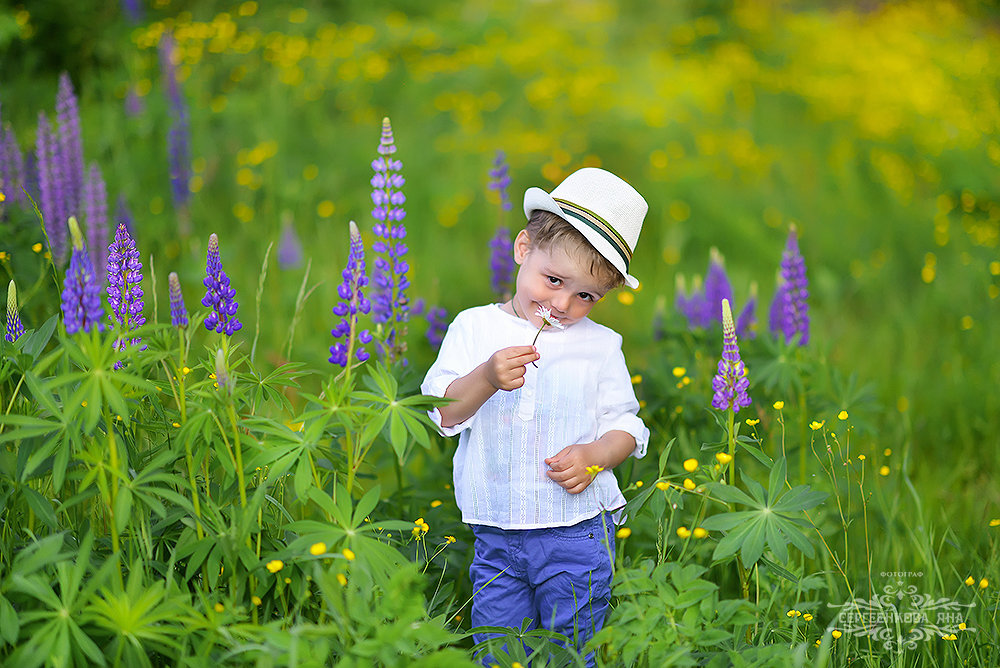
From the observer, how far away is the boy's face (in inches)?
86.5

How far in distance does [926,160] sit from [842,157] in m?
0.56

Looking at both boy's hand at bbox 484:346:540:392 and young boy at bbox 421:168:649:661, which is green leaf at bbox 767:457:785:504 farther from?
boy's hand at bbox 484:346:540:392

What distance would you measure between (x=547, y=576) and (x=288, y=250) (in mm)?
2412

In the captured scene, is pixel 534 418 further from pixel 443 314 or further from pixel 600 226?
pixel 443 314

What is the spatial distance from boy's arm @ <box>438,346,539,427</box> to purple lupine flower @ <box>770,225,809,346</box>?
1.33 m

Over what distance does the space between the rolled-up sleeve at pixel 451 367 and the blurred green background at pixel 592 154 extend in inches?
47.3

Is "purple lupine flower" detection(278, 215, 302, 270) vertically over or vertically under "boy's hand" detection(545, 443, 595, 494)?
over

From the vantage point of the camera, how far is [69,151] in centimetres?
330

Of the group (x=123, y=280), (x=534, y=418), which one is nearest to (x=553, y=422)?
(x=534, y=418)

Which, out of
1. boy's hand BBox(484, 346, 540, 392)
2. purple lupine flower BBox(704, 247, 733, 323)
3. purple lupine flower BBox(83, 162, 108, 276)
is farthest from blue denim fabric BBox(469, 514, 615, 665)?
purple lupine flower BBox(83, 162, 108, 276)

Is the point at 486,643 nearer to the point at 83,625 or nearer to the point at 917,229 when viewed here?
the point at 83,625

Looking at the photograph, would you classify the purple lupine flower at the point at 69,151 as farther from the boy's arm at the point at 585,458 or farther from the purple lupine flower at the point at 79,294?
the boy's arm at the point at 585,458

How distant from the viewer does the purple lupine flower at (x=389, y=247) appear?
2.43 m

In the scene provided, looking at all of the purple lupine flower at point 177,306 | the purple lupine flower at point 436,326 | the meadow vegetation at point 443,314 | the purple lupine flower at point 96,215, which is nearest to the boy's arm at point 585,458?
the meadow vegetation at point 443,314
